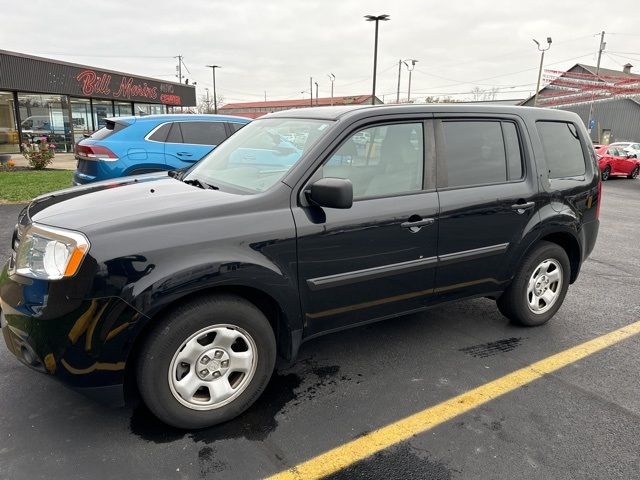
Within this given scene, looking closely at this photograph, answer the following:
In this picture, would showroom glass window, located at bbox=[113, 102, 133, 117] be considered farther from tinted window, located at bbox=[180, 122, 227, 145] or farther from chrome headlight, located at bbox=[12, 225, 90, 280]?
chrome headlight, located at bbox=[12, 225, 90, 280]

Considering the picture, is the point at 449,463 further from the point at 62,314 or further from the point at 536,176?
the point at 536,176

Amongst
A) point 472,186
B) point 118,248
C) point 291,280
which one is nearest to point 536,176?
point 472,186

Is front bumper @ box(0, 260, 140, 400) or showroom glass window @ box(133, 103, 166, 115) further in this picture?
showroom glass window @ box(133, 103, 166, 115)

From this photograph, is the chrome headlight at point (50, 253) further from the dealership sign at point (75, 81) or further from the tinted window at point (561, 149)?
the dealership sign at point (75, 81)

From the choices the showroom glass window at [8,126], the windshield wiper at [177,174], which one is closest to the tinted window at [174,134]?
the windshield wiper at [177,174]

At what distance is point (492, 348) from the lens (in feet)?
12.3

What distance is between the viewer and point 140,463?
2.37 meters

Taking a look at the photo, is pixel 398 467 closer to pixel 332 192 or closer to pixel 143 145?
pixel 332 192

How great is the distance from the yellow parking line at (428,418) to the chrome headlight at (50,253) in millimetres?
1406

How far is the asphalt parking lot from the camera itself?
2.38 m

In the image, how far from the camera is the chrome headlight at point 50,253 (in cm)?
227

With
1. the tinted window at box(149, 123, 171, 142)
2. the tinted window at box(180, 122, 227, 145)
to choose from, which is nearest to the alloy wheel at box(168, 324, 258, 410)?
the tinted window at box(149, 123, 171, 142)

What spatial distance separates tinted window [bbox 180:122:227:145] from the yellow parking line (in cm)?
631

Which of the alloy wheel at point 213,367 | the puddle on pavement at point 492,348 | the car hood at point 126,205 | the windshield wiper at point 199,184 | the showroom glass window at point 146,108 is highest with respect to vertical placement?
the showroom glass window at point 146,108
